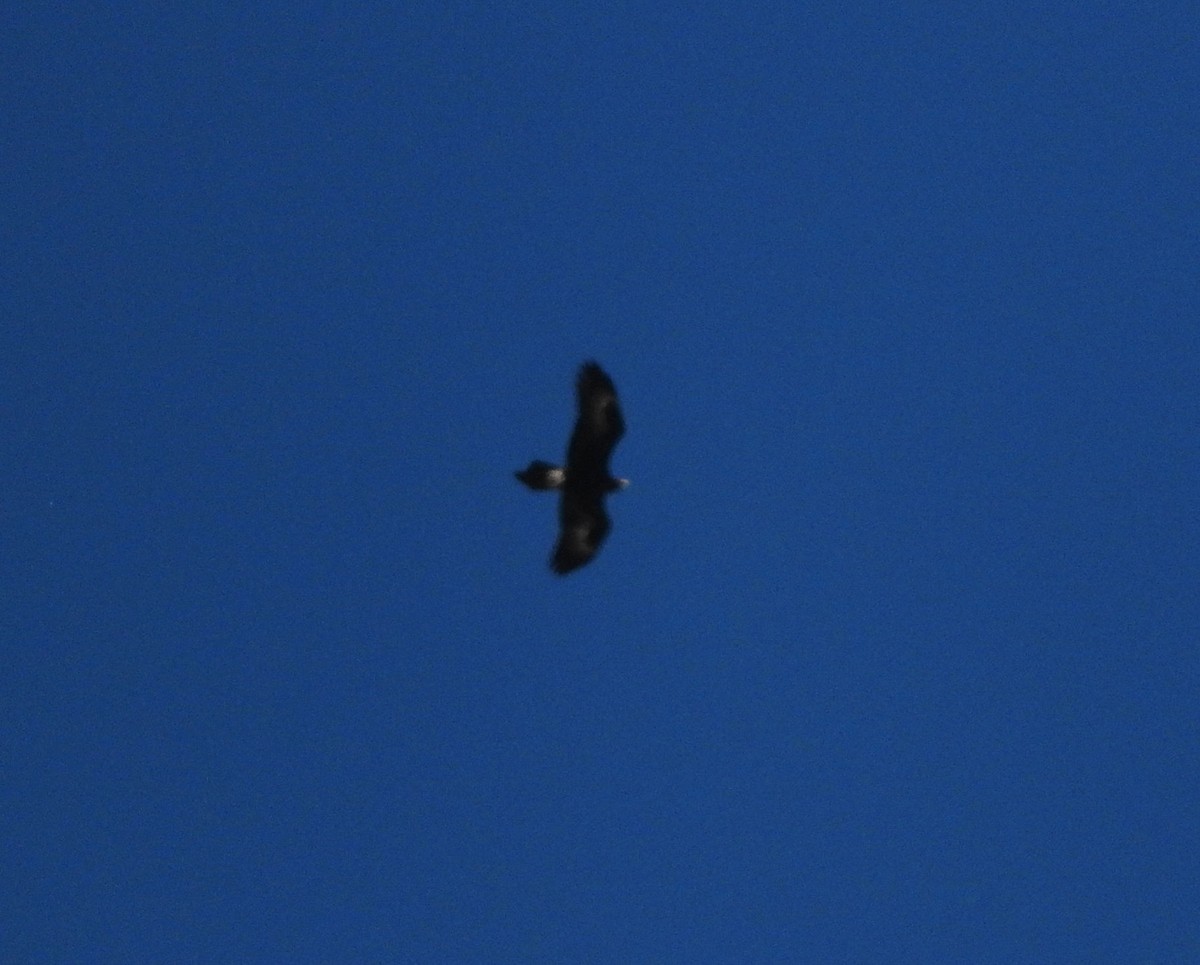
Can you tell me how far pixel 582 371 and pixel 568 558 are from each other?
9.70ft

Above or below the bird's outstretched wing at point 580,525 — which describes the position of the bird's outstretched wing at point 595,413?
above

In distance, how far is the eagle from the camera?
31312mm

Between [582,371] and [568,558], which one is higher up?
[582,371]

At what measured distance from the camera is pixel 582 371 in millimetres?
31406

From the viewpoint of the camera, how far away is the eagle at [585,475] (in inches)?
1233

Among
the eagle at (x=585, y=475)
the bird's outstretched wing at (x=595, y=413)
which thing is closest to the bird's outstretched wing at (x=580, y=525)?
the eagle at (x=585, y=475)

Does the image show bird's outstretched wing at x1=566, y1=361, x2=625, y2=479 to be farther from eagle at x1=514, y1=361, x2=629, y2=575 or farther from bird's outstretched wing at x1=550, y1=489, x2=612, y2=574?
bird's outstretched wing at x1=550, y1=489, x2=612, y2=574

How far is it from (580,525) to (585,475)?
0.81 metres

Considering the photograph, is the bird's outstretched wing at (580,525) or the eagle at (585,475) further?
the bird's outstretched wing at (580,525)

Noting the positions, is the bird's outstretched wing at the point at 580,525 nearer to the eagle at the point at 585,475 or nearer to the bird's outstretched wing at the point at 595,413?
the eagle at the point at 585,475

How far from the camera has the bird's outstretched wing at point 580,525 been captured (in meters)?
31.8

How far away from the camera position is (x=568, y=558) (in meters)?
31.7

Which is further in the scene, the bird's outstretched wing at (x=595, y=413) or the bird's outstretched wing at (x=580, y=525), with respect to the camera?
the bird's outstretched wing at (x=580, y=525)

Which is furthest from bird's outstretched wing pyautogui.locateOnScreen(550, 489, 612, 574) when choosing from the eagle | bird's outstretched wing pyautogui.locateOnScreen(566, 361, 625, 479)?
bird's outstretched wing pyautogui.locateOnScreen(566, 361, 625, 479)
